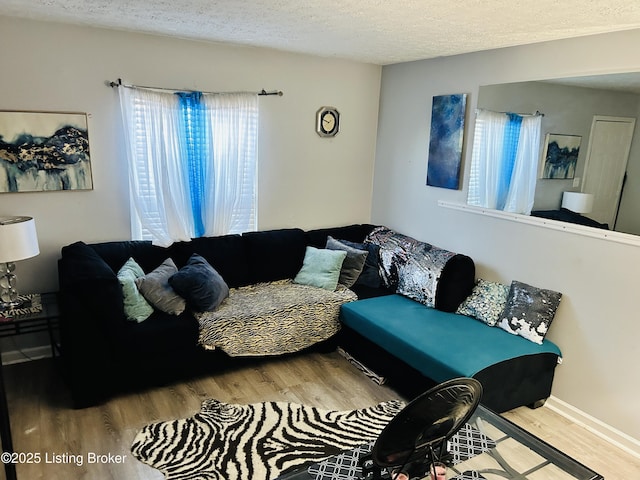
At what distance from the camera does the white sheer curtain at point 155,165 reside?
3.45 metres

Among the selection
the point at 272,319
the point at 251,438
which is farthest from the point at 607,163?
the point at 251,438

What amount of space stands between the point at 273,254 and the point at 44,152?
1888mm

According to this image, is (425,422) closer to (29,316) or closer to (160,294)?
(160,294)

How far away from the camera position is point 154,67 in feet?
11.4

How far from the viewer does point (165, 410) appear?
286cm

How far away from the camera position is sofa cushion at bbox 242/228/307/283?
3.94 m

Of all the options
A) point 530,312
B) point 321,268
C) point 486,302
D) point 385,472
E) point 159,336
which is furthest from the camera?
point 321,268

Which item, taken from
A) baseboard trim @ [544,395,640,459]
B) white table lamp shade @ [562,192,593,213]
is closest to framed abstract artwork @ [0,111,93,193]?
white table lamp shade @ [562,192,593,213]

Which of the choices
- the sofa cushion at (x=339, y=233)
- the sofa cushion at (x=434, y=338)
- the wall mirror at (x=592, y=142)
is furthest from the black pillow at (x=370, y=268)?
the wall mirror at (x=592, y=142)

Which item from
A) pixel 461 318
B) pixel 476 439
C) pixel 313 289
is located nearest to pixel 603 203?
pixel 461 318

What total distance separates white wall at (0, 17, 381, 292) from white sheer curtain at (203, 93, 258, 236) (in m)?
0.11

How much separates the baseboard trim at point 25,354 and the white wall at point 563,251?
326 cm

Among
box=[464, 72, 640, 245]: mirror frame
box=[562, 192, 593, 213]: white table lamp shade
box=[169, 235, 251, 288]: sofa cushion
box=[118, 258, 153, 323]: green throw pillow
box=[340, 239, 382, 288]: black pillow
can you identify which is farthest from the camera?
box=[340, 239, 382, 288]: black pillow

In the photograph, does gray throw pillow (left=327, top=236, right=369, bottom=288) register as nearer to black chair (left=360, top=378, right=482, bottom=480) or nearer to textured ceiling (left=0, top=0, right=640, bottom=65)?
textured ceiling (left=0, top=0, right=640, bottom=65)
